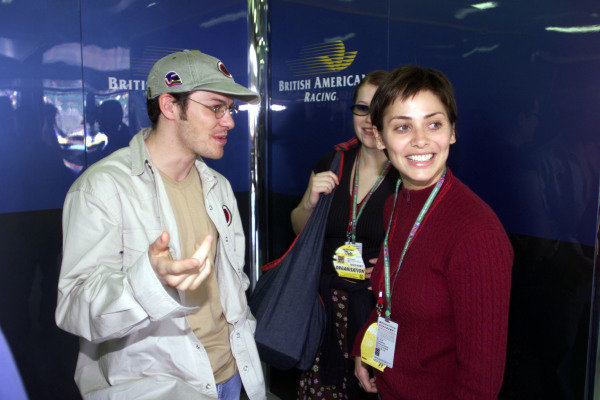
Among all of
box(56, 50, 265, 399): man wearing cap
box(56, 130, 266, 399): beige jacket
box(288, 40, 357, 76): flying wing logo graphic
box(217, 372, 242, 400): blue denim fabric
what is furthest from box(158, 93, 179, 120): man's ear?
box(288, 40, 357, 76): flying wing logo graphic

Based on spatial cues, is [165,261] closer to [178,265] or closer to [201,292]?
[178,265]

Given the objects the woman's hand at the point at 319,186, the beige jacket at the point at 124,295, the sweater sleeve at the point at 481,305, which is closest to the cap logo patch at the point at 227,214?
the beige jacket at the point at 124,295

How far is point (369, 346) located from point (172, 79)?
1.17 m

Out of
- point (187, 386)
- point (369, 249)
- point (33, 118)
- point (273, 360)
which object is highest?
point (33, 118)

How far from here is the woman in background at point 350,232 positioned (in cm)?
212

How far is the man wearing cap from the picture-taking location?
4.16 feet

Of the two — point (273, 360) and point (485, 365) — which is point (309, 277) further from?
point (485, 365)

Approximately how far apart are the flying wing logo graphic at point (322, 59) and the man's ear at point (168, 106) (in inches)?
51.4

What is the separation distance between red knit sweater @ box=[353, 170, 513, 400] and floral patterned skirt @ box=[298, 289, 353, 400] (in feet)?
2.25

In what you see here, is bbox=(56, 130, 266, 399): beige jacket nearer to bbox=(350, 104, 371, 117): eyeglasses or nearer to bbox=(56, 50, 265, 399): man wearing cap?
bbox=(56, 50, 265, 399): man wearing cap

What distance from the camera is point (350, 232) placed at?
84.9 inches

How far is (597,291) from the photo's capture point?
70.6 inches

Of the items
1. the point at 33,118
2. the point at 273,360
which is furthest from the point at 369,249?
the point at 33,118

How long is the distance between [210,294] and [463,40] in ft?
5.08
